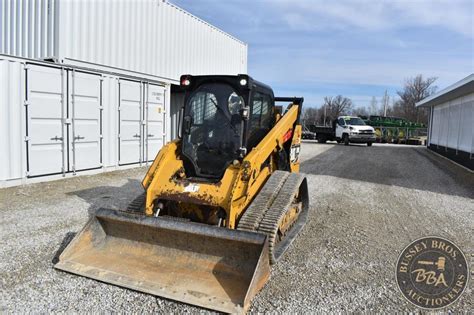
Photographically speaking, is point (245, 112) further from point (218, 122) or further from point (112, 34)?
point (112, 34)

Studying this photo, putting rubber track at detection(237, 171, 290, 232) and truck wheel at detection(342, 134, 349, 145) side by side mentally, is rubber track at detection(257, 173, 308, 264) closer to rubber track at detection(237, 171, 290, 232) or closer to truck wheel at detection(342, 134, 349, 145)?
rubber track at detection(237, 171, 290, 232)

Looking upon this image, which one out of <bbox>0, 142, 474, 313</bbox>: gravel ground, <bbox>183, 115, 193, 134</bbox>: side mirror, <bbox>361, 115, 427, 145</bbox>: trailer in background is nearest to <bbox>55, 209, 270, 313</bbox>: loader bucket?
<bbox>0, 142, 474, 313</bbox>: gravel ground

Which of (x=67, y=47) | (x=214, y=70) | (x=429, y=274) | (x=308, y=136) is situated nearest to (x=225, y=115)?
(x=429, y=274)

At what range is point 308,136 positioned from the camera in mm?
35875

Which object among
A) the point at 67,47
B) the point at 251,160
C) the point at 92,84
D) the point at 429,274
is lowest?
the point at 429,274

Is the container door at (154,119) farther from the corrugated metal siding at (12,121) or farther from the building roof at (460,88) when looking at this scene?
the building roof at (460,88)

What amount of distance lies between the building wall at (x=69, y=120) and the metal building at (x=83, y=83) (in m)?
0.02

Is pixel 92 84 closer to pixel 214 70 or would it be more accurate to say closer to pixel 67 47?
pixel 67 47

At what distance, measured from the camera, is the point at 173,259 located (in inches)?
166

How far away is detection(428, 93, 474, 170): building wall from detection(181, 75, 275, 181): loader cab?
1263cm

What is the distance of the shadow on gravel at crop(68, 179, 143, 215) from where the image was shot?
751 cm

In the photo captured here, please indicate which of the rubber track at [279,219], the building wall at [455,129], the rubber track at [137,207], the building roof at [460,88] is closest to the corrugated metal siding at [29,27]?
the rubber track at [137,207]

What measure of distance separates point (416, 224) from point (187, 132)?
4.20 m

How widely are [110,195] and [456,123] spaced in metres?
16.7
